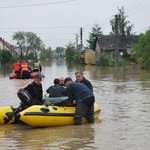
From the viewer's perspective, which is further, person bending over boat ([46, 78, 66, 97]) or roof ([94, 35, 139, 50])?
roof ([94, 35, 139, 50])

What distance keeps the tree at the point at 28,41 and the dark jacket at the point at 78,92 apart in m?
113

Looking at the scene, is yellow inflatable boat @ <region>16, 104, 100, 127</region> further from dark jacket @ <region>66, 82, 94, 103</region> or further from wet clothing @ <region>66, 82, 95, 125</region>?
dark jacket @ <region>66, 82, 94, 103</region>

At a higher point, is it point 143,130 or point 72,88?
point 72,88

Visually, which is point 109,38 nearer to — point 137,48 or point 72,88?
point 137,48

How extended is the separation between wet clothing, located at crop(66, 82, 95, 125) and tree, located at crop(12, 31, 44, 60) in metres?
113

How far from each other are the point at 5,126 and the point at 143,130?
A: 12.1 feet

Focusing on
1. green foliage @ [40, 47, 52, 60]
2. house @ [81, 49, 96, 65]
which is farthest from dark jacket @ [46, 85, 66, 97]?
green foliage @ [40, 47, 52, 60]

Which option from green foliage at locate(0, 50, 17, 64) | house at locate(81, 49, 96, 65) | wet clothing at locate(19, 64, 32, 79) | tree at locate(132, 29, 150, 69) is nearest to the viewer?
wet clothing at locate(19, 64, 32, 79)

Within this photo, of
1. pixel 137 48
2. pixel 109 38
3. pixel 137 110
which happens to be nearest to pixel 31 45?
pixel 109 38

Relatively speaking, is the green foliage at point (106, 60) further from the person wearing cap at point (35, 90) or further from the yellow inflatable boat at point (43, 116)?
the yellow inflatable boat at point (43, 116)

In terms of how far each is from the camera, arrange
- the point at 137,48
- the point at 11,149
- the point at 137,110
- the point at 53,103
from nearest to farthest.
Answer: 1. the point at 11,149
2. the point at 53,103
3. the point at 137,110
4. the point at 137,48

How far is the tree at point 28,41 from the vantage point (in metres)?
125

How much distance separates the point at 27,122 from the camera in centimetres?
1053

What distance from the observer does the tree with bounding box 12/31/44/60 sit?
12481 centimetres
